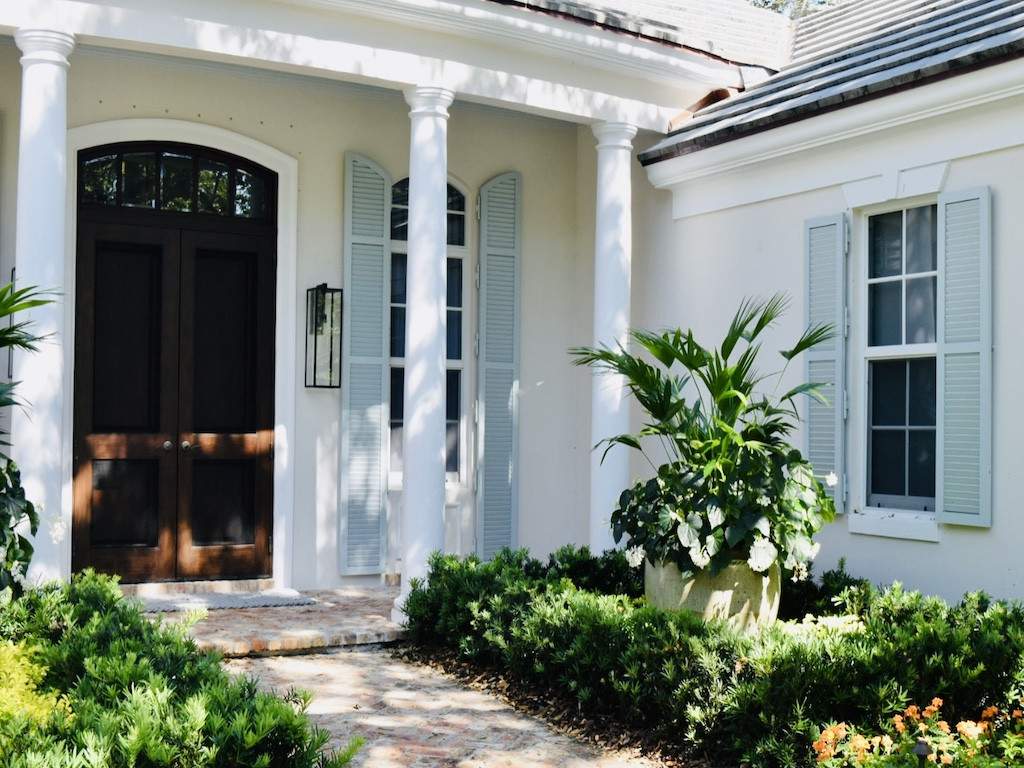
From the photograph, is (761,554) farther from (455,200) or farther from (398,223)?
(455,200)

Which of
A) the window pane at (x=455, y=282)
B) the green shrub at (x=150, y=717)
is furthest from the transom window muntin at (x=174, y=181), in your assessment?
the green shrub at (x=150, y=717)

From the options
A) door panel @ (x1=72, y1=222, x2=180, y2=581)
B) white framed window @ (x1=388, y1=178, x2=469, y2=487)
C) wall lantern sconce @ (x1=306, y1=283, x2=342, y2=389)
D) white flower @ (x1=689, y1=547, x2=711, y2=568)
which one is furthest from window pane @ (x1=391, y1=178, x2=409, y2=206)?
white flower @ (x1=689, y1=547, x2=711, y2=568)

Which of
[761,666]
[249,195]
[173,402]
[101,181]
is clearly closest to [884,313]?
[761,666]

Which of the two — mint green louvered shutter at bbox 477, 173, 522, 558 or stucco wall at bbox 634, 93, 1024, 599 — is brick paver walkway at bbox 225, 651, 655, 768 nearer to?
mint green louvered shutter at bbox 477, 173, 522, 558

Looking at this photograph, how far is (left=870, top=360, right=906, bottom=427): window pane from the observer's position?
7.32m

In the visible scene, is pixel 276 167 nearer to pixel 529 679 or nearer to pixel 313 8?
pixel 313 8

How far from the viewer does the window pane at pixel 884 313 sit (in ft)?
24.1

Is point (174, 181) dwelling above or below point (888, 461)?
above

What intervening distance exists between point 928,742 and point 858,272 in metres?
3.97

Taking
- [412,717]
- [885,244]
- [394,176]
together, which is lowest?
[412,717]

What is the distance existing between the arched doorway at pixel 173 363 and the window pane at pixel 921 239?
15.1 feet

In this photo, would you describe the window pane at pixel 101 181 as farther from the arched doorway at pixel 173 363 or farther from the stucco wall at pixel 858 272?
the stucco wall at pixel 858 272

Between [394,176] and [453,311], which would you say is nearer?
[394,176]

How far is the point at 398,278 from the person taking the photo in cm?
938
